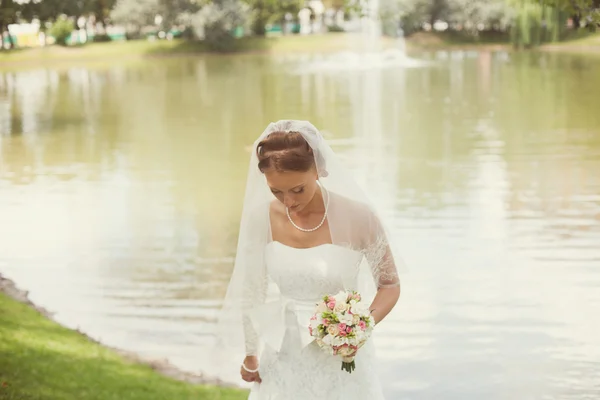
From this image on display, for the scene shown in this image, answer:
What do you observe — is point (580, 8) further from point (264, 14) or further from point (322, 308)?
point (264, 14)

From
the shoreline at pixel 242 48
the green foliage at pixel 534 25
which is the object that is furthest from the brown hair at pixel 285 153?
the shoreline at pixel 242 48

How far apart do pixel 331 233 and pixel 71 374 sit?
8.74ft

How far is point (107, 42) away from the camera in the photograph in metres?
46.5

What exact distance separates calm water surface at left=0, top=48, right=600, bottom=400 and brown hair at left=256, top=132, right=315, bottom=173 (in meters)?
2.94

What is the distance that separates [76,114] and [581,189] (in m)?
13.8

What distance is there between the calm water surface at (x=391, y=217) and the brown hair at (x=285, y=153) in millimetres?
2942

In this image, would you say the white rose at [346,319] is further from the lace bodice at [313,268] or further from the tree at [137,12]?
the tree at [137,12]

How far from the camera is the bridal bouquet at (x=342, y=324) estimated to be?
92.5 inches

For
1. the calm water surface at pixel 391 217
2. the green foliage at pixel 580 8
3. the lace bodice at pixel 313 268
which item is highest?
the green foliage at pixel 580 8

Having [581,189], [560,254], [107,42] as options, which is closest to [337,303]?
[560,254]

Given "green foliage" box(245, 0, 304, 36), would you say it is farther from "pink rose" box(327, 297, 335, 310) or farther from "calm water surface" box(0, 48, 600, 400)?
"pink rose" box(327, 297, 335, 310)

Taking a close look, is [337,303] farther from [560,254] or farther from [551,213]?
[551,213]

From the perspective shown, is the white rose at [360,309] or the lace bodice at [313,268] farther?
the lace bodice at [313,268]

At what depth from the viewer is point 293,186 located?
2.42 metres
